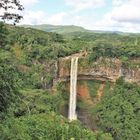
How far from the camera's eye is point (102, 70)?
43781 mm

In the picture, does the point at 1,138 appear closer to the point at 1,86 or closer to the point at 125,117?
the point at 1,86

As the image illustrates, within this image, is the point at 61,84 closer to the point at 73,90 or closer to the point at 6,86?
the point at 73,90

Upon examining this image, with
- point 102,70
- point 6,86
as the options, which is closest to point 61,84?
point 102,70

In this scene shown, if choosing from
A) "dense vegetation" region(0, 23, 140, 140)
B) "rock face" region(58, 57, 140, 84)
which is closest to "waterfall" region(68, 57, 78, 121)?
"rock face" region(58, 57, 140, 84)

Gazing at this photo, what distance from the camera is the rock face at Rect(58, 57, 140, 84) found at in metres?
43.0

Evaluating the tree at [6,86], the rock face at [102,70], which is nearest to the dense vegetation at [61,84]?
the rock face at [102,70]

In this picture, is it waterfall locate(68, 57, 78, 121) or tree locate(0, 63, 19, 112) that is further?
waterfall locate(68, 57, 78, 121)

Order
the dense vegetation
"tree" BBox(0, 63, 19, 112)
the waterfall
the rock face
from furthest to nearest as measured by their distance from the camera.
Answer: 1. the waterfall
2. the rock face
3. the dense vegetation
4. "tree" BBox(0, 63, 19, 112)

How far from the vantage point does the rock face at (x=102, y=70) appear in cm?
4303

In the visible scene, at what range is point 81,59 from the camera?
4425cm

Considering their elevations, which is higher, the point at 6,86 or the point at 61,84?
the point at 6,86

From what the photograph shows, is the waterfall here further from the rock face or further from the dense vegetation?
the dense vegetation

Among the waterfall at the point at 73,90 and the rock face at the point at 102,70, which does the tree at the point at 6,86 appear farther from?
the rock face at the point at 102,70

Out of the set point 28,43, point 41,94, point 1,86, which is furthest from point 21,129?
point 28,43
